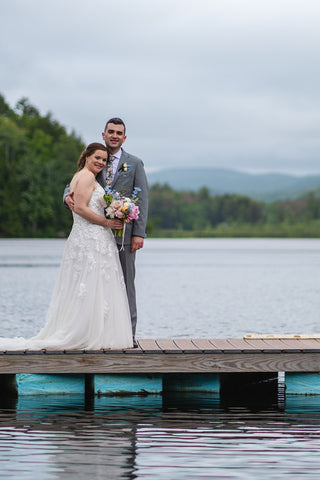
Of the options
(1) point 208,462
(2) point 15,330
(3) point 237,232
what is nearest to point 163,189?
(3) point 237,232

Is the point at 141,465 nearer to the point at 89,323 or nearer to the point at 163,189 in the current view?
the point at 89,323

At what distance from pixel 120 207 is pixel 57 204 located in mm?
93053

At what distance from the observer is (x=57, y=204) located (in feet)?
330

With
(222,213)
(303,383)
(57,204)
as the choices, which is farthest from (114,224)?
(222,213)

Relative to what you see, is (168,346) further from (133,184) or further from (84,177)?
(84,177)

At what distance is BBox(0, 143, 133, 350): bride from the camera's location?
8.55 m

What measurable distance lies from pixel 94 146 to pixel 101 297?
1.50 meters

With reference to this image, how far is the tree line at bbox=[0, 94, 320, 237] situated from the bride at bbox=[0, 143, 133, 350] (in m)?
89.8

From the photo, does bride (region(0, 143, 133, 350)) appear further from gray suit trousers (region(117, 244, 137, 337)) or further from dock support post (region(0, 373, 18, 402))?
dock support post (region(0, 373, 18, 402))

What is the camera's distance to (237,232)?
148750 mm

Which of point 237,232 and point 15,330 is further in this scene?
point 237,232

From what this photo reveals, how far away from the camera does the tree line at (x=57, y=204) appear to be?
329 ft

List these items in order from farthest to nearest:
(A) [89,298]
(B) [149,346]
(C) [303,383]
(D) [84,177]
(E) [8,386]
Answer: (C) [303,383] → (E) [8,386] → (B) [149,346] → (A) [89,298] → (D) [84,177]

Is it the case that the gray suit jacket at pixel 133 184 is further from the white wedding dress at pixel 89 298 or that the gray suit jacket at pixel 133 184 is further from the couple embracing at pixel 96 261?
the white wedding dress at pixel 89 298
